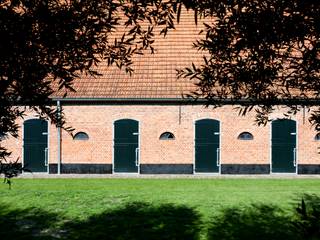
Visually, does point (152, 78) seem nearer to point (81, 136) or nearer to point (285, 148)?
point (81, 136)

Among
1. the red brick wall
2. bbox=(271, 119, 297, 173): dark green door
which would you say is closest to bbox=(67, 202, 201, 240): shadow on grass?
the red brick wall

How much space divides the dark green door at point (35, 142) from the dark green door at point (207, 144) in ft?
21.8

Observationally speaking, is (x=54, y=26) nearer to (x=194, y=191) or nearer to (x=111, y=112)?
(x=194, y=191)

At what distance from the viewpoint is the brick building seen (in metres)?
17.8

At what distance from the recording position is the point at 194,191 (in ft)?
44.1

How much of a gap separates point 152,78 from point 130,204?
26.2ft

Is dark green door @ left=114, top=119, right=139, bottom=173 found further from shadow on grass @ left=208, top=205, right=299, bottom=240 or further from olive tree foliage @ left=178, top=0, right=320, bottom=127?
olive tree foliage @ left=178, top=0, right=320, bottom=127

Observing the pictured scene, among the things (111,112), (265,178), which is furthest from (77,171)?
(265,178)

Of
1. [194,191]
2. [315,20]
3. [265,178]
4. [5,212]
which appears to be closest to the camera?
[315,20]

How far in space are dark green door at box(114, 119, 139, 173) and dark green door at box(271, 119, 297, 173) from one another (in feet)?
19.5

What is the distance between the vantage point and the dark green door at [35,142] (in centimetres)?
1825

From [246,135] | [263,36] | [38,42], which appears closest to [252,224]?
[263,36]

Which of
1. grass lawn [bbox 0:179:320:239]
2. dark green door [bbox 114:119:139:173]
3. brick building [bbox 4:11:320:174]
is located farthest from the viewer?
dark green door [bbox 114:119:139:173]

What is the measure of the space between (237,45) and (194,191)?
360 inches
